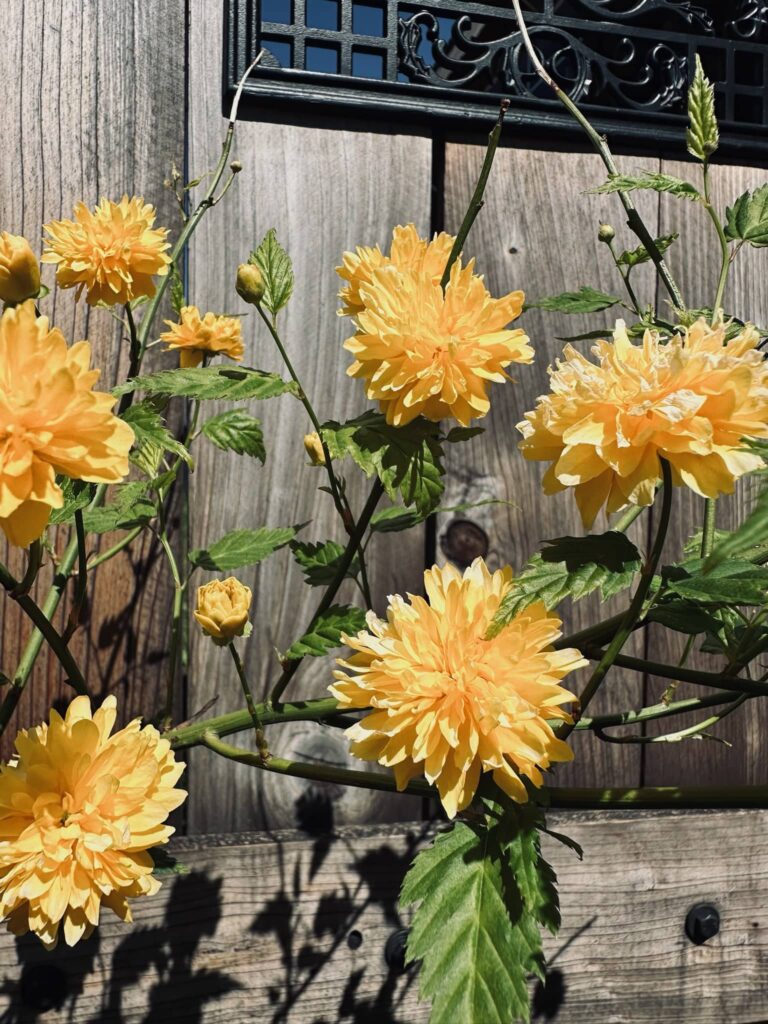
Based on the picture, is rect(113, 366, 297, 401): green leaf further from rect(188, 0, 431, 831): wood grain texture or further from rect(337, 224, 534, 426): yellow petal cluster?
rect(188, 0, 431, 831): wood grain texture

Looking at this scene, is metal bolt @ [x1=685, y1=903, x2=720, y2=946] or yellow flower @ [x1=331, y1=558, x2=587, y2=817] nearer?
yellow flower @ [x1=331, y1=558, x2=587, y2=817]

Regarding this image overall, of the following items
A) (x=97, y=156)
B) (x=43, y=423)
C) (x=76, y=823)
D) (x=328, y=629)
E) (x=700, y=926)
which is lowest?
(x=700, y=926)

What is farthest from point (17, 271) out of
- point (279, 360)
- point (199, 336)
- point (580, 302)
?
point (279, 360)

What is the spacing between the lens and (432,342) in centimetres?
47

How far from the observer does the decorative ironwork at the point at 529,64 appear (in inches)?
46.0

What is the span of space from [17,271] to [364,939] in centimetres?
89

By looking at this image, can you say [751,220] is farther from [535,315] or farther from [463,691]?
[535,315]

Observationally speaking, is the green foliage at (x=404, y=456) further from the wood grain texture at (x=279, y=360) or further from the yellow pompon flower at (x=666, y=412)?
the wood grain texture at (x=279, y=360)

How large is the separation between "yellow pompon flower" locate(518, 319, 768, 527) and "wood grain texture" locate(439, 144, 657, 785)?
82 cm

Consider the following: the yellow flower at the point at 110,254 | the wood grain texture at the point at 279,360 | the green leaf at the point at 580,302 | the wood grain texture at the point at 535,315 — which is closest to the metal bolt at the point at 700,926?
the wood grain texture at the point at 535,315

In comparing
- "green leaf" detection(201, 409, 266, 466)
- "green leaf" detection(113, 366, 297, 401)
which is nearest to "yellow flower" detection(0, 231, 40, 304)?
"green leaf" detection(113, 366, 297, 401)

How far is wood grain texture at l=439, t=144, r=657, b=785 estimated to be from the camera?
125 cm

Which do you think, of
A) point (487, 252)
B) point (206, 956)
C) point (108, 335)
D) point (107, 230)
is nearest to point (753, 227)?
point (107, 230)

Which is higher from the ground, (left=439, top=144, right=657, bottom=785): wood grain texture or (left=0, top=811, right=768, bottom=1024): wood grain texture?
(left=439, top=144, right=657, bottom=785): wood grain texture
